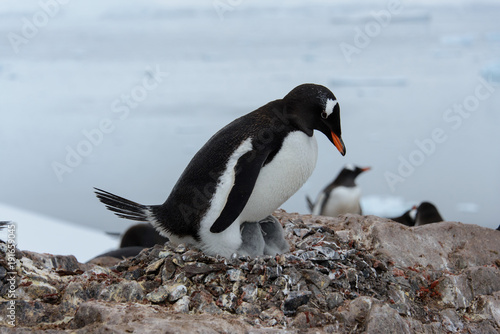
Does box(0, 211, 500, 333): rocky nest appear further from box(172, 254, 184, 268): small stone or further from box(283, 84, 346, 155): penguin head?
box(283, 84, 346, 155): penguin head

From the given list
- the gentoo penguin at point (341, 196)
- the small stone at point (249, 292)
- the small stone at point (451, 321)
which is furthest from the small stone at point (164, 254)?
the gentoo penguin at point (341, 196)

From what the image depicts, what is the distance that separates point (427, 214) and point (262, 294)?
301 cm

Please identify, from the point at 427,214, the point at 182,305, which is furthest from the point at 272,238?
the point at 427,214

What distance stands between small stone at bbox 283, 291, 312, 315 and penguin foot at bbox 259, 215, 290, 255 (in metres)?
0.40

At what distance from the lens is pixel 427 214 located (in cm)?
485


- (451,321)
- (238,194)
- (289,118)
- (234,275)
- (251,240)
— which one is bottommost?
(451,321)

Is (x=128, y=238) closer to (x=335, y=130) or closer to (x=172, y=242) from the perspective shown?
(x=172, y=242)

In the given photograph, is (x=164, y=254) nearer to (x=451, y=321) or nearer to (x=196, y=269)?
(x=196, y=269)

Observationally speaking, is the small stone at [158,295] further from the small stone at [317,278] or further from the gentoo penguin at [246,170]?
the small stone at [317,278]

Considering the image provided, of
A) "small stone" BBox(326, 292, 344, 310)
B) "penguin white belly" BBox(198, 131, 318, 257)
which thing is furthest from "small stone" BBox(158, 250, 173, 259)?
"small stone" BBox(326, 292, 344, 310)

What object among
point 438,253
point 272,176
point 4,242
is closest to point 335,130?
point 272,176

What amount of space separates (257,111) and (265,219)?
0.44 meters

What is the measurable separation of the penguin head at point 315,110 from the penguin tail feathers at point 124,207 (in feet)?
2.11

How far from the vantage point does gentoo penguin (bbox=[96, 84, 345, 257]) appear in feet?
7.47
